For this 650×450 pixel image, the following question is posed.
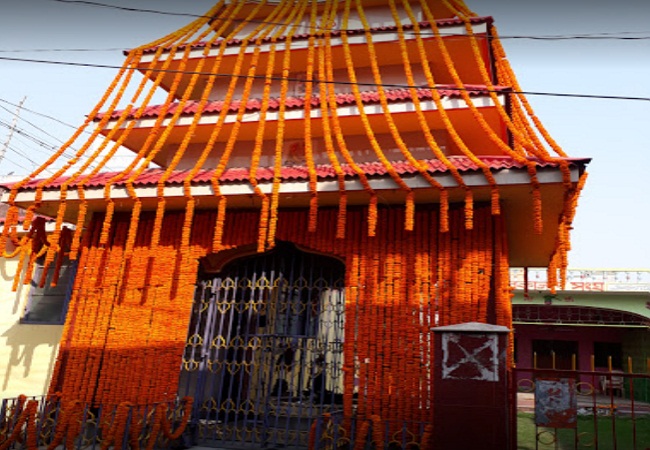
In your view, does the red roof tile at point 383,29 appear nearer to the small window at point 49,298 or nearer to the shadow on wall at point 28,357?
the small window at point 49,298

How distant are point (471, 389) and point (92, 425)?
6.70 meters

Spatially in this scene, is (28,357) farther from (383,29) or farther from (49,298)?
(383,29)

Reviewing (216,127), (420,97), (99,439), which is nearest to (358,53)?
(420,97)

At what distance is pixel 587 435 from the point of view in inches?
456

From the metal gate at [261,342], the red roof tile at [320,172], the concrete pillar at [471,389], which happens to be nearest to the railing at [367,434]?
the metal gate at [261,342]

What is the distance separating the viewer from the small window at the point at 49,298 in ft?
34.2

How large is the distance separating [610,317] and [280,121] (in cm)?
2215

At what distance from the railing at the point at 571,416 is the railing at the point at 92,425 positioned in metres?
5.14

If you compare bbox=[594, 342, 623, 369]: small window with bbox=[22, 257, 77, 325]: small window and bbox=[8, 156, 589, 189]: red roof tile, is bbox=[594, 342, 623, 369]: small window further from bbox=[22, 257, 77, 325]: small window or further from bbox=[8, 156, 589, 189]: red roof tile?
bbox=[22, 257, 77, 325]: small window

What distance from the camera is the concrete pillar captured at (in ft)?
17.4

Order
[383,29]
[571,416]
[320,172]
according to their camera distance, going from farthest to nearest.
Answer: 1. [383,29]
2. [320,172]
3. [571,416]

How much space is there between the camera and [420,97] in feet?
29.4

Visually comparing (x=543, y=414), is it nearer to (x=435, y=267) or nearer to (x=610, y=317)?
(x=435, y=267)

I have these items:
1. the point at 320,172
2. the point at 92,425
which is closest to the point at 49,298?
the point at 92,425
